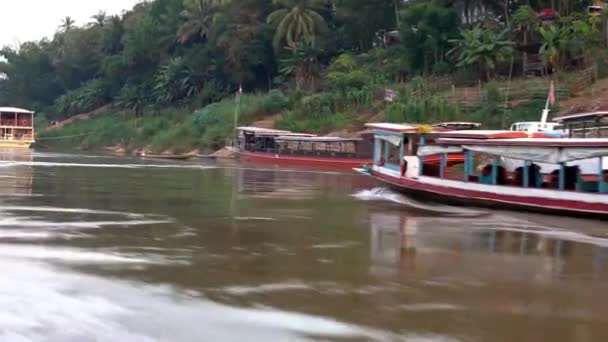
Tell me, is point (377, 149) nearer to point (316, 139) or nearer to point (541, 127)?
point (541, 127)

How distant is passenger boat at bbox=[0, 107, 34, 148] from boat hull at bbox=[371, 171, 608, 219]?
4894cm

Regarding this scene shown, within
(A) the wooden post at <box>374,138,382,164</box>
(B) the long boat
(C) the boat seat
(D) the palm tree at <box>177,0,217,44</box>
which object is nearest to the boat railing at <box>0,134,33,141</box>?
(D) the palm tree at <box>177,0,217,44</box>

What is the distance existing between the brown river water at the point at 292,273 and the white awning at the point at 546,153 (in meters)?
1.32

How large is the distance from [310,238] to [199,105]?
60.5 m

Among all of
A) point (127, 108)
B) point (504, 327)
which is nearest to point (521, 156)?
point (504, 327)

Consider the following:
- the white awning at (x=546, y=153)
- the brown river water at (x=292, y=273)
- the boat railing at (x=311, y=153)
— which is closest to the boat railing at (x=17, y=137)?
the boat railing at (x=311, y=153)

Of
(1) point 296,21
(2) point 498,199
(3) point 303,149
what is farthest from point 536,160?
(1) point 296,21

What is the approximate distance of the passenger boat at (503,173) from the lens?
53.8 ft

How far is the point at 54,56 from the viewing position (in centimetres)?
9881

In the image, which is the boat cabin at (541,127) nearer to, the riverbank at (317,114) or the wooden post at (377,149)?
the wooden post at (377,149)

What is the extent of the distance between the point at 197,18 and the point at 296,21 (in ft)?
54.0

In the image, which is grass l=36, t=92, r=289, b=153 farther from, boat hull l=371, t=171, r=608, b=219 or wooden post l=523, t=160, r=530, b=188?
wooden post l=523, t=160, r=530, b=188

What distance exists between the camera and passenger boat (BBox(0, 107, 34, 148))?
6297 centimetres

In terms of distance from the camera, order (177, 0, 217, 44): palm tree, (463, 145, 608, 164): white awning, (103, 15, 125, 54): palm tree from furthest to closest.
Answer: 1. (103, 15, 125, 54): palm tree
2. (177, 0, 217, 44): palm tree
3. (463, 145, 608, 164): white awning
